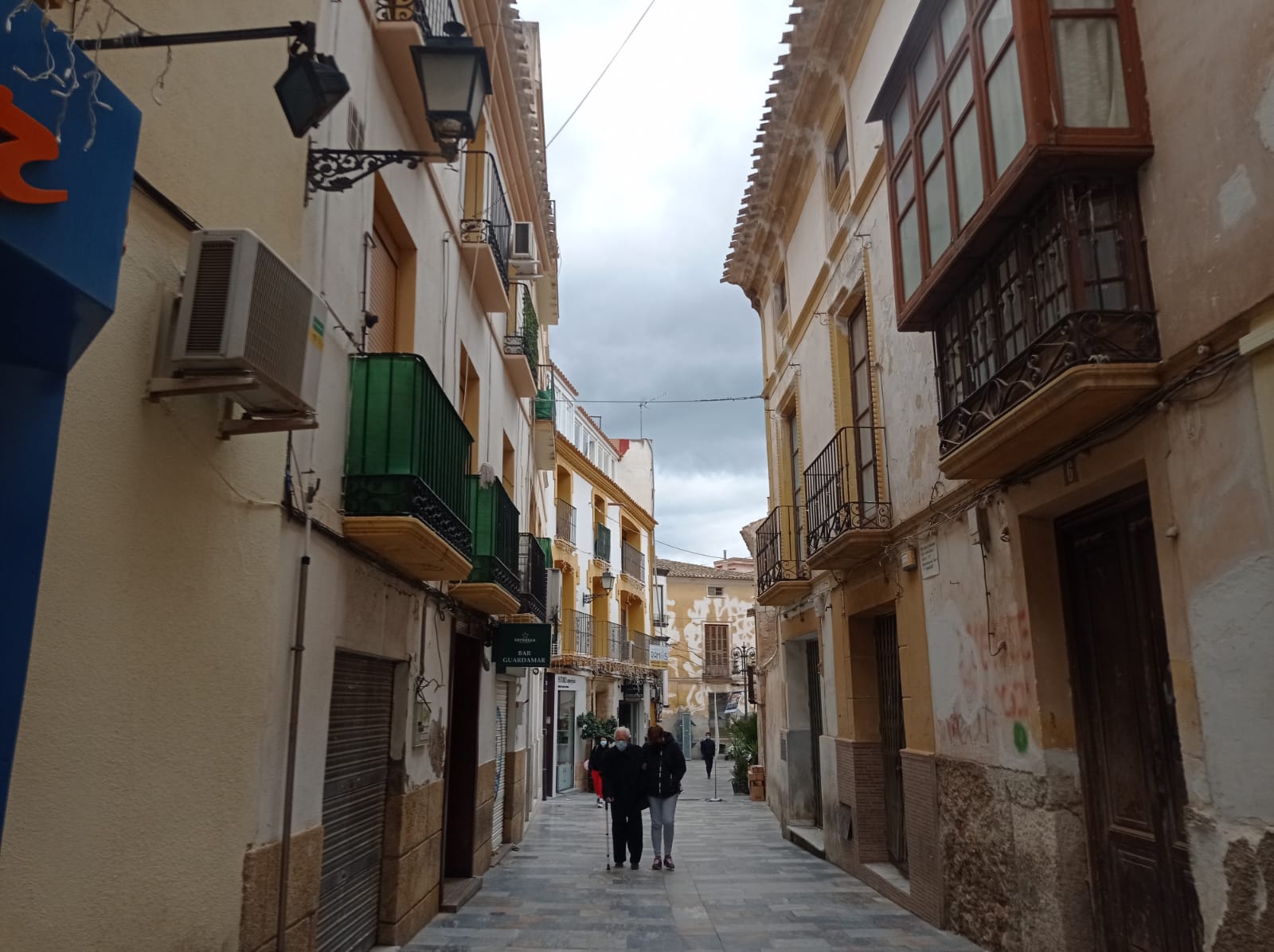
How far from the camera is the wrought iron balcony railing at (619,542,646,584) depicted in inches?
1350

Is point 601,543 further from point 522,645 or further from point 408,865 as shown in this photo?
point 408,865

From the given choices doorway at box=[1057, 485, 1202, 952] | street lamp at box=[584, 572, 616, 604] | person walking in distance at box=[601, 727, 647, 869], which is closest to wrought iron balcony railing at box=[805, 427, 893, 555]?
doorway at box=[1057, 485, 1202, 952]

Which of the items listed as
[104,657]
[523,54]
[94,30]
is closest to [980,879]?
[104,657]

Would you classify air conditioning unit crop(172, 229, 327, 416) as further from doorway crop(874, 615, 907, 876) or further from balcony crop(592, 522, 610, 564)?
balcony crop(592, 522, 610, 564)

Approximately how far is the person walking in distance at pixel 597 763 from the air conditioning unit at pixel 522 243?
605 centimetres

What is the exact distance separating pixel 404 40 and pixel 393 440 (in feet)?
9.81

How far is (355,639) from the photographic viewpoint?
6.43 m

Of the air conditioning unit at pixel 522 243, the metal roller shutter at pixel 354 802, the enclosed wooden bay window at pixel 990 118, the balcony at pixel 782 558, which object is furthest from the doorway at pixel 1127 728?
the air conditioning unit at pixel 522 243

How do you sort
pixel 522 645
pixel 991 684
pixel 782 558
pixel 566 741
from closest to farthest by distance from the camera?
pixel 991 684, pixel 522 645, pixel 782 558, pixel 566 741

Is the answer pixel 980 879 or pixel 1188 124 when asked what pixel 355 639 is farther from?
pixel 1188 124

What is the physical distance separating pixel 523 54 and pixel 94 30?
360 inches

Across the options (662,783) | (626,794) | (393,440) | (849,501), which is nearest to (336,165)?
(393,440)

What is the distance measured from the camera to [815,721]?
47.2 feet

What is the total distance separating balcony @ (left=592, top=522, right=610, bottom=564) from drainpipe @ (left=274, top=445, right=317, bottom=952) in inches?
982
